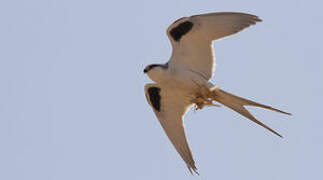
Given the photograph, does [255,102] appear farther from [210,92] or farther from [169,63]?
[169,63]

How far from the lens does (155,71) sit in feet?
27.6

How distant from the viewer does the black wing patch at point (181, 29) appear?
339 inches

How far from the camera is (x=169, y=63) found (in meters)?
8.88

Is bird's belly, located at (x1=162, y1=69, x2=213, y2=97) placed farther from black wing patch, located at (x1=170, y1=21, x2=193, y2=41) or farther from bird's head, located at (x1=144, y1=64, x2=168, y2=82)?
black wing patch, located at (x1=170, y1=21, x2=193, y2=41)

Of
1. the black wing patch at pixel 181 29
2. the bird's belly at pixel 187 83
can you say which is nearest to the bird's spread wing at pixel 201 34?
the black wing patch at pixel 181 29

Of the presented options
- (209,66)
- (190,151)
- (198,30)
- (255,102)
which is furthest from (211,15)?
(190,151)

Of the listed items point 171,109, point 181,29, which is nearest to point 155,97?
point 171,109

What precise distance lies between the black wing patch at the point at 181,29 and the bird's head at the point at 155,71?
0.61 m

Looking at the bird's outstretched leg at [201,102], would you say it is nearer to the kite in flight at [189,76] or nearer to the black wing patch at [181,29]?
the kite in flight at [189,76]

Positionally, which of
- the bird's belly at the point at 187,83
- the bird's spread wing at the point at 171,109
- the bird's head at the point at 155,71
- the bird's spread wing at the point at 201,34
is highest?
the bird's spread wing at the point at 201,34

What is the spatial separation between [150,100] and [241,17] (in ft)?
6.78

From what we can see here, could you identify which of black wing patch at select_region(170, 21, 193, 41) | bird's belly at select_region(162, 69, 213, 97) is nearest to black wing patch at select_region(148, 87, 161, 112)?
bird's belly at select_region(162, 69, 213, 97)

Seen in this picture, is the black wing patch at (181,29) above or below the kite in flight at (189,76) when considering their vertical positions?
above

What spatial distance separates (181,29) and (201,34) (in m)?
0.36
